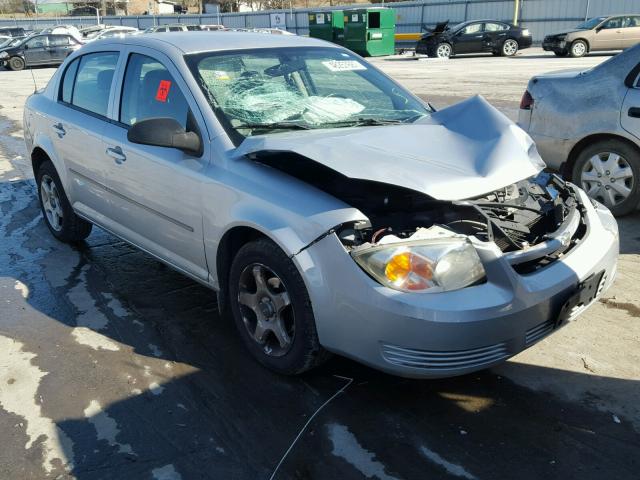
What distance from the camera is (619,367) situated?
3.37 m

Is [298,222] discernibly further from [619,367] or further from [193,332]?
[619,367]

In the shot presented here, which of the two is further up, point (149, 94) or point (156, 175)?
point (149, 94)

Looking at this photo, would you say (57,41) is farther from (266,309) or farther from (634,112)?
(266,309)

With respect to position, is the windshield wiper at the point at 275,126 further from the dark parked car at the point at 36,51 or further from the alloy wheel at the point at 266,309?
the dark parked car at the point at 36,51

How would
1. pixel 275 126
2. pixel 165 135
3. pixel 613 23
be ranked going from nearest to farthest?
pixel 165 135, pixel 275 126, pixel 613 23

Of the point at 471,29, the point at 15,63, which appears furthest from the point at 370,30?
the point at 15,63

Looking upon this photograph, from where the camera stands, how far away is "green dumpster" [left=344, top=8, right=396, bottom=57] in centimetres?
2975

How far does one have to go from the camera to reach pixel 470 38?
26938 mm

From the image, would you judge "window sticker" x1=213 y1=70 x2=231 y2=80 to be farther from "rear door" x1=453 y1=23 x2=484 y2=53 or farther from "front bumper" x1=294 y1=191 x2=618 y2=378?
"rear door" x1=453 y1=23 x2=484 y2=53

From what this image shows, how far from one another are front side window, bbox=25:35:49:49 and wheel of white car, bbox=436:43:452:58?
17.8 m

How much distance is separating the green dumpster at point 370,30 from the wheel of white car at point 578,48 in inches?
381

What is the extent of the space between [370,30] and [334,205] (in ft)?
94.6

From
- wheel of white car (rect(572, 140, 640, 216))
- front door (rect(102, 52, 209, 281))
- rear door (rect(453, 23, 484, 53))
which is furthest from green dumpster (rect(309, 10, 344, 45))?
front door (rect(102, 52, 209, 281))

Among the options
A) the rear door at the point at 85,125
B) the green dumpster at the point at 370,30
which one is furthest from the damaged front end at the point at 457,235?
the green dumpster at the point at 370,30
